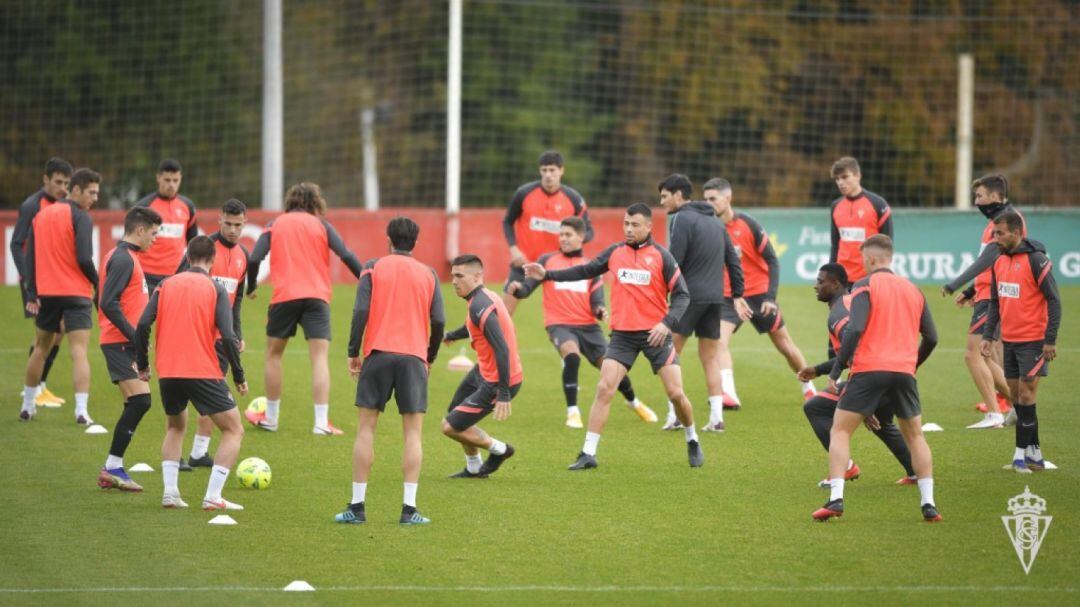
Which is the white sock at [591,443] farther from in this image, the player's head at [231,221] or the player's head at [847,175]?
the player's head at [847,175]

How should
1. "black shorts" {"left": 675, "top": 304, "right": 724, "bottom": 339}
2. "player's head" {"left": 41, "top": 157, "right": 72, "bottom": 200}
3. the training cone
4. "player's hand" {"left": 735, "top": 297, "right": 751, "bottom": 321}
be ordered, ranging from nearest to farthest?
"black shorts" {"left": 675, "top": 304, "right": 724, "bottom": 339}, "player's hand" {"left": 735, "top": 297, "right": 751, "bottom": 321}, "player's head" {"left": 41, "top": 157, "right": 72, "bottom": 200}, the training cone

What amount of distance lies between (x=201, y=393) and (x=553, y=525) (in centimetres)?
261

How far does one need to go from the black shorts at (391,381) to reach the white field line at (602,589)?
5.62ft

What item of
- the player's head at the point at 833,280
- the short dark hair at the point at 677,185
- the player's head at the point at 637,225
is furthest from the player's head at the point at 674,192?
the player's head at the point at 833,280

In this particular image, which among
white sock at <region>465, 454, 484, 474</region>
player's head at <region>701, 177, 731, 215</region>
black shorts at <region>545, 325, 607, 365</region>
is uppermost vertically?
player's head at <region>701, 177, 731, 215</region>

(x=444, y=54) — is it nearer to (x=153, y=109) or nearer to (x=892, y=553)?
(x=153, y=109)

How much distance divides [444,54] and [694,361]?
23.0 m

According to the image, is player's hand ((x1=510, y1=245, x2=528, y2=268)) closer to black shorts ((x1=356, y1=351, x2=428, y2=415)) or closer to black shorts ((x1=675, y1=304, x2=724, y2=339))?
black shorts ((x1=675, y1=304, x2=724, y2=339))

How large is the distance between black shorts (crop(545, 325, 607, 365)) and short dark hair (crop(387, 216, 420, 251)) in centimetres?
470

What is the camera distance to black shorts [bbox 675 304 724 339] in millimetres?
13977

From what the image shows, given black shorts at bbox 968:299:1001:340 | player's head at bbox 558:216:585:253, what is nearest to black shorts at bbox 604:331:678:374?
player's head at bbox 558:216:585:253

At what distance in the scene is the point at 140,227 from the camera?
37.9 feet

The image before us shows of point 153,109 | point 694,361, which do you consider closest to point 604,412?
point 694,361

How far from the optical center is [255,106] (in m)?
38.8
